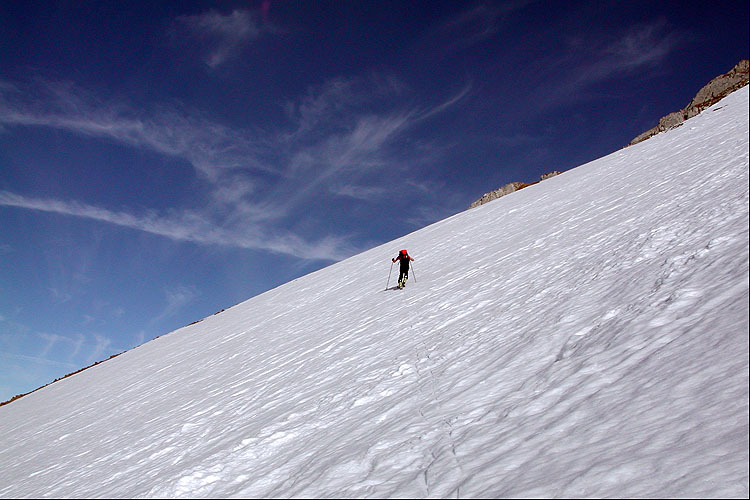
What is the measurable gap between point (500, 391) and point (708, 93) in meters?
49.5

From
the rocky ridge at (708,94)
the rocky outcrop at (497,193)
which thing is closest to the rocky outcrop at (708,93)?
the rocky ridge at (708,94)

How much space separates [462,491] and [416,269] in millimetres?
13878

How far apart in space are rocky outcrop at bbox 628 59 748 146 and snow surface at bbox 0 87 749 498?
3027 cm

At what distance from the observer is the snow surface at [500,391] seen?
306 cm

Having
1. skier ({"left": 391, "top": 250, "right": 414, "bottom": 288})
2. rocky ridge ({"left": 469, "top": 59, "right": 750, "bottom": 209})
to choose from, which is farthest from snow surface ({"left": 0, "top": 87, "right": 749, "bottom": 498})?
rocky ridge ({"left": 469, "top": 59, "right": 750, "bottom": 209})

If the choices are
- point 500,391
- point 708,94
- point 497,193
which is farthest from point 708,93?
point 500,391

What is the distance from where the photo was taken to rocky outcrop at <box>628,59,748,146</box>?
1485 inches

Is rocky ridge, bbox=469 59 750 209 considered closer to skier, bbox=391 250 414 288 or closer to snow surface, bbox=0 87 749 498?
snow surface, bbox=0 87 749 498

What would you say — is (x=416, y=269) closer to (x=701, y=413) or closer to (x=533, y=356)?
(x=533, y=356)

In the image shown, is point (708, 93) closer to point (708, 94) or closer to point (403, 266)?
point (708, 94)

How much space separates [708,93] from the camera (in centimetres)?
3991

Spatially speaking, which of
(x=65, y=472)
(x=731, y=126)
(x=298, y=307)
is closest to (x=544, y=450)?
(x=65, y=472)

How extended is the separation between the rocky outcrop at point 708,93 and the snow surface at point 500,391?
30.3m

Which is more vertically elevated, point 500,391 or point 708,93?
point 708,93
